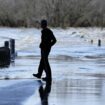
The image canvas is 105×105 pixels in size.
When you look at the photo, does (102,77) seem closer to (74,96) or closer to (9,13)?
(74,96)

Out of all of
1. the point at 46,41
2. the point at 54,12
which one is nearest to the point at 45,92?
the point at 46,41

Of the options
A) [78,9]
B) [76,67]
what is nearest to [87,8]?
[78,9]

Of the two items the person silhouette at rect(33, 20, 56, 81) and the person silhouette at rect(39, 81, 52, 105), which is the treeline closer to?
the person silhouette at rect(33, 20, 56, 81)

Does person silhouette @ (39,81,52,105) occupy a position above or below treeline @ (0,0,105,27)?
above

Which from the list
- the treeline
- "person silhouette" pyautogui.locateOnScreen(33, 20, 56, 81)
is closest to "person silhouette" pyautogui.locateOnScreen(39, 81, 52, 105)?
"person silhouette" pyautogui.locateOnScreen(33, 20, 56, 81)

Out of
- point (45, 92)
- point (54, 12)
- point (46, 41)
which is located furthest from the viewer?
point (54, 12)

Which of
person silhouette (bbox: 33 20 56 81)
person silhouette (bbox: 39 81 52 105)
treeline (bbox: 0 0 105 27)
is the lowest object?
treeline (bbox: 0 0 105 27)

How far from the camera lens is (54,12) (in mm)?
103125

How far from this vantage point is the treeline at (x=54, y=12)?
9812 cm

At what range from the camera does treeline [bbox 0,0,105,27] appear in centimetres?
9812

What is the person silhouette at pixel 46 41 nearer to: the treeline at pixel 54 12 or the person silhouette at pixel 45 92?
the person silhouette at pixel 45 92

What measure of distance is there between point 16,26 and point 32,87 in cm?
8153

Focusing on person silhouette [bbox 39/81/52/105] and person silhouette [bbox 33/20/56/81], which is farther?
person silhouette [bbox 33/20/56/81]

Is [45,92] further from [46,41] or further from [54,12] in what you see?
[54,12]
